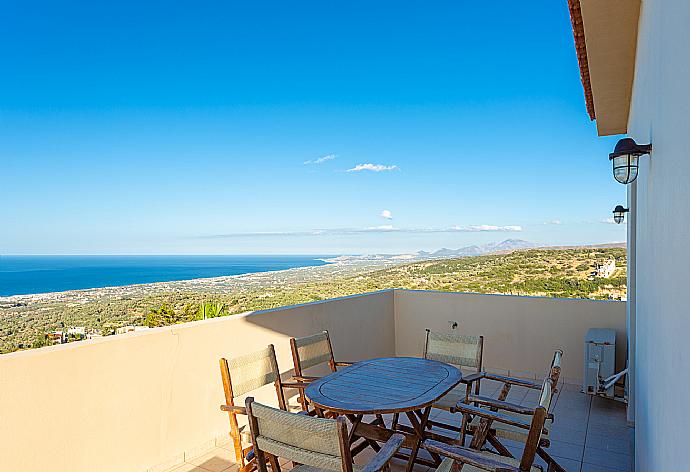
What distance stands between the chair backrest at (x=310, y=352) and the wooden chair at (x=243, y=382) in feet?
0.74

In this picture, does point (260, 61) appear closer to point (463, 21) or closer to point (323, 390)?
point (463, 21)

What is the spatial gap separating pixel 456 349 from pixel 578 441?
3.79ft

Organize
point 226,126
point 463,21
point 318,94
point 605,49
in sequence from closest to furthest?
point 605,49
point 463,21
point 318,94
point 226,126

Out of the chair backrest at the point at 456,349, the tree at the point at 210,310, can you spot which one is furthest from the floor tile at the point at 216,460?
the tree at the point at 210,310

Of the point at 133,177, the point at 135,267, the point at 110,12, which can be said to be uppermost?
the point at 110,12

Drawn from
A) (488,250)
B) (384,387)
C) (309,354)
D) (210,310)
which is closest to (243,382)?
(309,354)

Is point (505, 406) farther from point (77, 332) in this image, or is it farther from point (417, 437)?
point (77, 332)

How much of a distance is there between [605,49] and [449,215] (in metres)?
15.5

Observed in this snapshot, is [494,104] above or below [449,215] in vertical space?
above

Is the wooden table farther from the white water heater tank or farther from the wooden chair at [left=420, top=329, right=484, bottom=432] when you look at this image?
the white water heater tank

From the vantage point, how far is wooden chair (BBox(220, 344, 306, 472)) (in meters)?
2.75

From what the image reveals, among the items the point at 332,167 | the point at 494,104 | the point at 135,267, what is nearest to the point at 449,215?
the point at 332,167

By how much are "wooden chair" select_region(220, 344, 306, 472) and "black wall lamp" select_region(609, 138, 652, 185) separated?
2.14 meters

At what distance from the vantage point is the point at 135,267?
26766 mm
